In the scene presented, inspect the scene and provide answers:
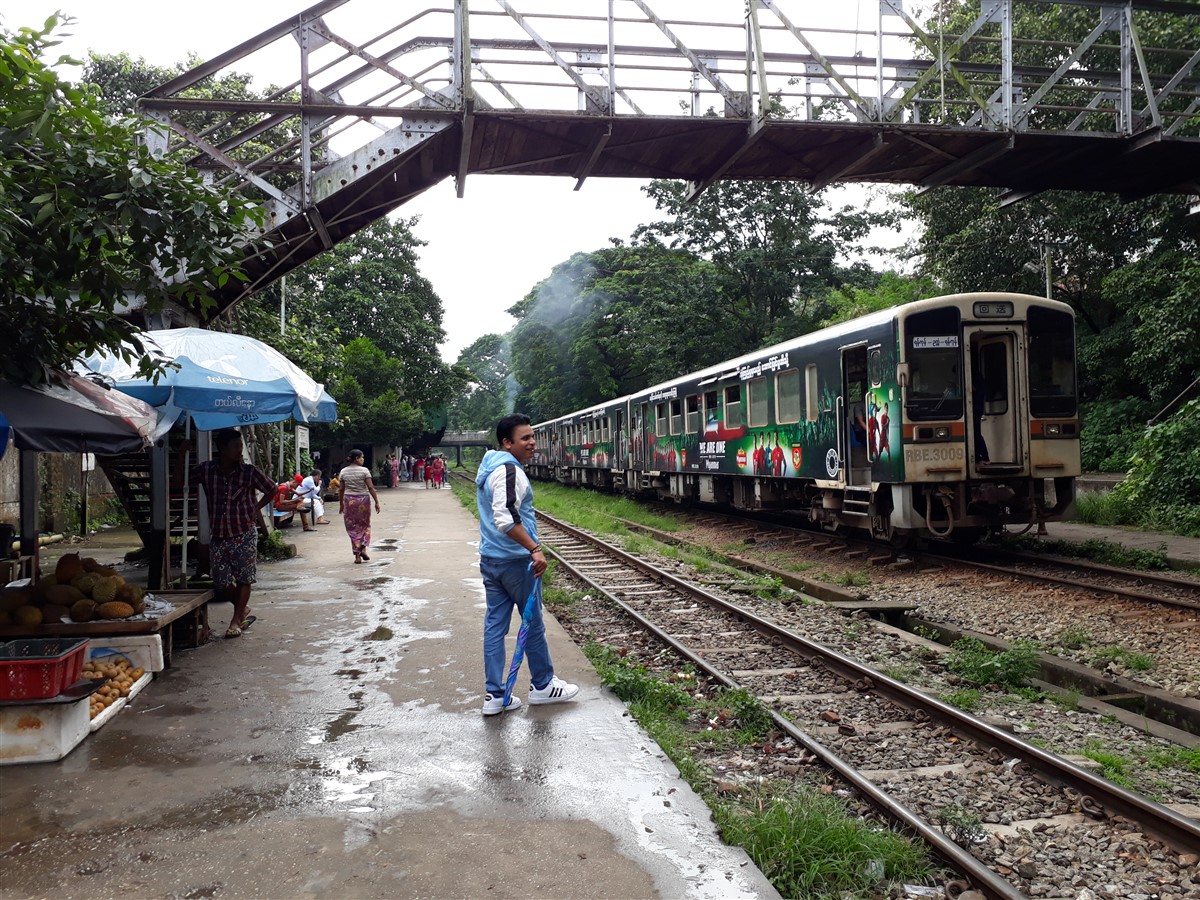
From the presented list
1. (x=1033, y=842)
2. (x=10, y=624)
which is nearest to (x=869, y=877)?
(x=1033, y=842)

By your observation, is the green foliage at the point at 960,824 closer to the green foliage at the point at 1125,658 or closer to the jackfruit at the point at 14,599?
the green foliage at the point at 1125,658

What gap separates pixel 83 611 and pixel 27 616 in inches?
12.1

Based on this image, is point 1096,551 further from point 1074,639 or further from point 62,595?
point 62,595

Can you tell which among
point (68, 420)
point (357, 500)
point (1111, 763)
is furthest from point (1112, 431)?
point (68, 420)

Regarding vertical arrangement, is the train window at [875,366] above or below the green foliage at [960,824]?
above

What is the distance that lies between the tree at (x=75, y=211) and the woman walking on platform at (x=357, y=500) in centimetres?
700

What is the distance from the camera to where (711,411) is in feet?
56.1

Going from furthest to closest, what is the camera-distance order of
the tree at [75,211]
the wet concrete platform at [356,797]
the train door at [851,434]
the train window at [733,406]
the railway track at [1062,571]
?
the train window at [733,406]
the train door at [851,434]
the railway track at [1062,571]
the tree at [75,211]
the wet concrete platform at [356,797]

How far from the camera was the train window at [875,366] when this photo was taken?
35.2 ft

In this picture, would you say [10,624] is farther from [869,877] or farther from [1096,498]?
[1096,498]

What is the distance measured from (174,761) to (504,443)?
2423 mm

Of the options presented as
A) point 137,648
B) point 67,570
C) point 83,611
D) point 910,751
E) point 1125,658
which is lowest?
point 910,751

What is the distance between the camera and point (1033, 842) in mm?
3844

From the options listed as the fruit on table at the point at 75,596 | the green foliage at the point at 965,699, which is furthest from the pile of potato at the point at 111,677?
the green foliage at the point at 965,699
